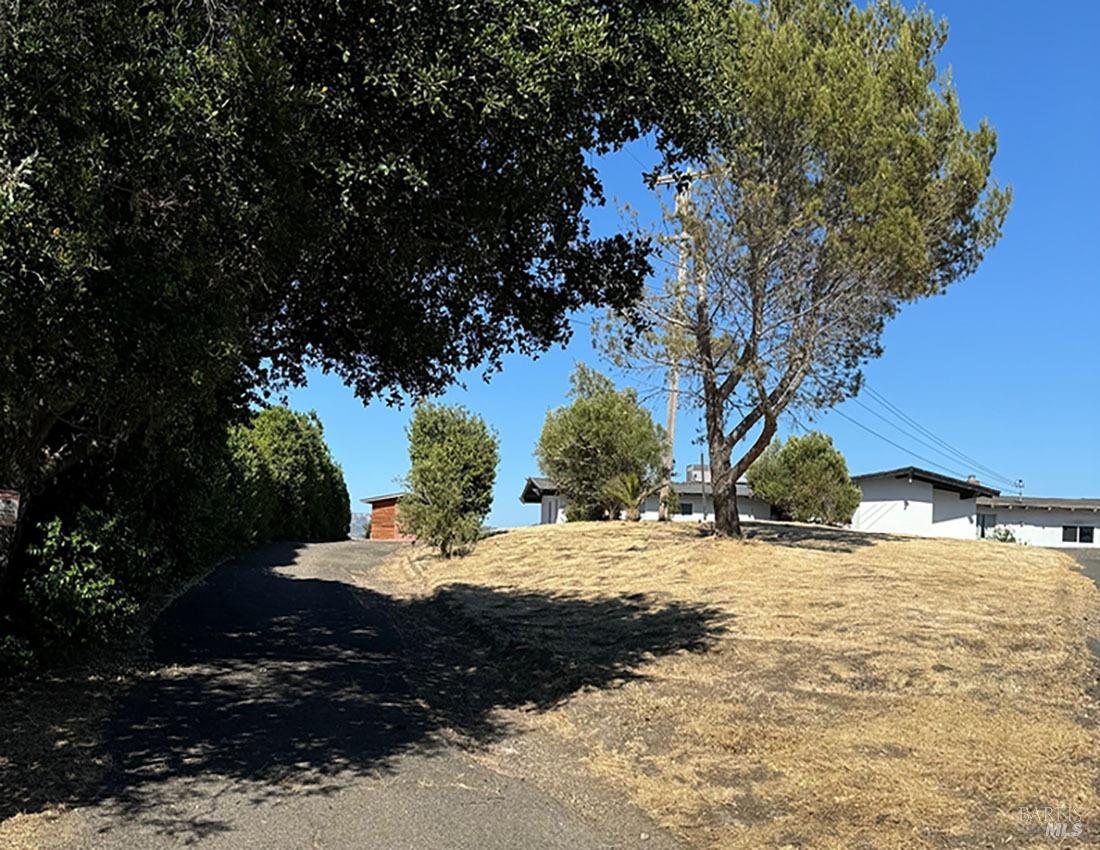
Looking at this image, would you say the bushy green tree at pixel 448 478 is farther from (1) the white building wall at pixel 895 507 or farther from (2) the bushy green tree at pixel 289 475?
(1) the white building wall at pixel 895 507

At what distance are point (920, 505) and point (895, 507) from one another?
116 cm

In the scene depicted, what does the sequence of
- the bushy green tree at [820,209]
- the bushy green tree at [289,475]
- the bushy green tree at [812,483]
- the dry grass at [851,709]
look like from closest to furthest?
the dry grass at [851,709]
the bushy green tree at [820,209]
the bushy green tree at [289,475]
the bushy green tree at [812,483]

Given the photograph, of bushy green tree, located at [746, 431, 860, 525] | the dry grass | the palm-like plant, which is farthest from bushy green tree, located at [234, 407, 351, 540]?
bushy green tree, located at [746, 431, 860, 525]

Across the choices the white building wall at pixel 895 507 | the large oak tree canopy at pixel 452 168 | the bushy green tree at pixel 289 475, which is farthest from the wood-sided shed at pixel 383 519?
the large oak tree canopy at pixel 452 168

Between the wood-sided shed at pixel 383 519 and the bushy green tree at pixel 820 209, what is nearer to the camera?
the bushy green tree at pixel 820 209

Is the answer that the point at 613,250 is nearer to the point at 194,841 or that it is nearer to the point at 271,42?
the point at 271,42

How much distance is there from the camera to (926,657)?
9781 millimetres

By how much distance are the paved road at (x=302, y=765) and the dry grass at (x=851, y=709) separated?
1.03 metres

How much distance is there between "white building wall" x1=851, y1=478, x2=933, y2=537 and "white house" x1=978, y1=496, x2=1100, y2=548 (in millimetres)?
3238

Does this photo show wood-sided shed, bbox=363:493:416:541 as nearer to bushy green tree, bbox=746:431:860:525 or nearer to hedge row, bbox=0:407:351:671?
bushy green tree, bbox=746:431:860:525

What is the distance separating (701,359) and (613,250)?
388 inches

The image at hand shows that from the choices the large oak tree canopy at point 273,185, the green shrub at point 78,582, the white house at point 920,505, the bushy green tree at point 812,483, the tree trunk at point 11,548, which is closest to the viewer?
the large oak tree canopy at point 273,185

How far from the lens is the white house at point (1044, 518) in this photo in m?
46.7

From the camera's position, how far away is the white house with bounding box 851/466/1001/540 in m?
45.0
